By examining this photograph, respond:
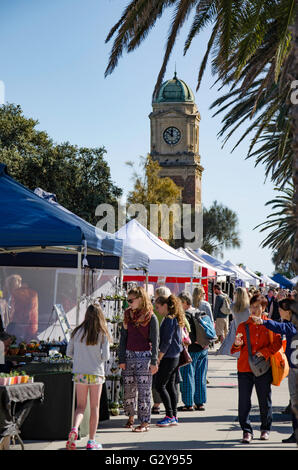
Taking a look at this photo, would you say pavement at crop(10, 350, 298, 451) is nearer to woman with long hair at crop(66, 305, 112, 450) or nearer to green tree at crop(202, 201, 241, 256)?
woman with long hair at crop(66, 305, 112, 450)

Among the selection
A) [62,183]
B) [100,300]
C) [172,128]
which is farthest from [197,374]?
[172,128]

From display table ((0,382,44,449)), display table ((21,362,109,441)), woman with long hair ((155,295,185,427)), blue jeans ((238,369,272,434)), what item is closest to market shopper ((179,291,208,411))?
woman with long hair ((155,295,185,427))

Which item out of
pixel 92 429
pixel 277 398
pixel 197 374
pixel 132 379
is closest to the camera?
pixel 92 429

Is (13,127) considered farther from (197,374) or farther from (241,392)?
(241,392)

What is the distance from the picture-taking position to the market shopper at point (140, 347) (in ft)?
32.9

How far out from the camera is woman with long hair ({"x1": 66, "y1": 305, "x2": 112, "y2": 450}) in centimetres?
869

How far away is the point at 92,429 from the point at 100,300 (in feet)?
12.3

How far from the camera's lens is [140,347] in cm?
1008

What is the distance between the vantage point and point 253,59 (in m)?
16.2

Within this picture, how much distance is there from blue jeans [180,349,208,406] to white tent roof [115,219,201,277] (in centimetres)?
560

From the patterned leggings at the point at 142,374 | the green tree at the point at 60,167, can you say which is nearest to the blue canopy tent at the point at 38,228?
the patterned leggings at the point at 142,374

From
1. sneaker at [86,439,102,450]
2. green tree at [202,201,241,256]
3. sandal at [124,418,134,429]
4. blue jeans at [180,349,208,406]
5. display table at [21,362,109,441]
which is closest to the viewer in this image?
sneaker at [86,439,102,450]

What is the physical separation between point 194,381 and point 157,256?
672 cm

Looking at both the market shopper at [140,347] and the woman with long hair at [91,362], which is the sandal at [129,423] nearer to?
the market shopper at [140,347]
